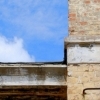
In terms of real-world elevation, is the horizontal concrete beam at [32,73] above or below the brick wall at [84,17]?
below

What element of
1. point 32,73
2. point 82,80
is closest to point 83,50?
point 82,80

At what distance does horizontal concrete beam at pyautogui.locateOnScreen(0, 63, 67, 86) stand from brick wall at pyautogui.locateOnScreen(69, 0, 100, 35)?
0.64m

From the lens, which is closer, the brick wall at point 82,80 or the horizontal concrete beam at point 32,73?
the brick wall at point 82,80

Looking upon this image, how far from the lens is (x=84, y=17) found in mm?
5316

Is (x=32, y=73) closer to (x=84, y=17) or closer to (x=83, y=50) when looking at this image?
(x=83, y=50)

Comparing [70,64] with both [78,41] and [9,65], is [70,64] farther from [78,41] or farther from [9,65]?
[9,65]

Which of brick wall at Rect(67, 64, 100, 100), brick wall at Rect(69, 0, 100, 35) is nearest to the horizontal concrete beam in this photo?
brick wall at Rect(67, 64, 100, 100)

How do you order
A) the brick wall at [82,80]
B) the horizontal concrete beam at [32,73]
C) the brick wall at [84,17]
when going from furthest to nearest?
1. the brick wall at [84,17]
2. the horizontal concrete beam at [32,73]
3. the brick wall at [82,80]

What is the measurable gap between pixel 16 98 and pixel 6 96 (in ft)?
0.49

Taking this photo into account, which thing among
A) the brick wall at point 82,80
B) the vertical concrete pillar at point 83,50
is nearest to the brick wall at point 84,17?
the vertical concrete pillar at point 83,50

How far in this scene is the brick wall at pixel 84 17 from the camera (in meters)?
5.22

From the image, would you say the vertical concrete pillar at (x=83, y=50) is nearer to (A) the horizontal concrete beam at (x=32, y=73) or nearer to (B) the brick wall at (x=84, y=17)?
(B) the brick wall at (x=84, y=17)

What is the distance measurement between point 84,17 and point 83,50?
558 mm

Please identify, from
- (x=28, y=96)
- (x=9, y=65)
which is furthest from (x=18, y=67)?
(x=28, y=96)
